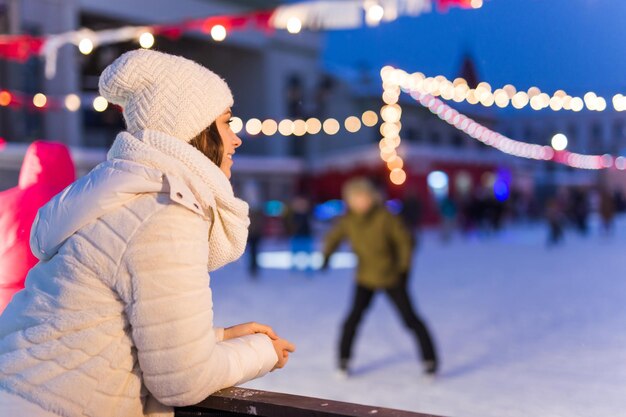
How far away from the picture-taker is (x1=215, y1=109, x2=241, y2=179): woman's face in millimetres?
1528

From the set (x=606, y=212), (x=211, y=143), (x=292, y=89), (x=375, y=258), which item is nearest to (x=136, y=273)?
(x=211, y=143)

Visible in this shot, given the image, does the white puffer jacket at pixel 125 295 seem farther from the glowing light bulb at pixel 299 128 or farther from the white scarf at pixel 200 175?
the glowing light bulb at pixel 299 128

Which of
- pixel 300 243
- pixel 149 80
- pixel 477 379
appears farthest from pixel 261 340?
pixel 300 243

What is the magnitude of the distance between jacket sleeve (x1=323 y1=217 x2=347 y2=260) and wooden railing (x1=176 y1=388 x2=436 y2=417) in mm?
4430

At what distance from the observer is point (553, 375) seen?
5.13 metres

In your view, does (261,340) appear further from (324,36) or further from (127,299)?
(324,36)

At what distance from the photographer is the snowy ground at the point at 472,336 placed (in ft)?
15.4

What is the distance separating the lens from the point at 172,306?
1.28 meters

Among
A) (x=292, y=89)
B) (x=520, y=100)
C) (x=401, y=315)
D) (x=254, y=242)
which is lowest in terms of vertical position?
(x=254, y=242)

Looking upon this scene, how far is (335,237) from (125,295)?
480 centimetres

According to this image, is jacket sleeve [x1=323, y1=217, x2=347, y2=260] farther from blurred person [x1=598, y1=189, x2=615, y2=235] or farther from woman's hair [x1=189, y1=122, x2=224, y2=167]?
blurred person [x1=598, y1=189, x2=615, y2=235]

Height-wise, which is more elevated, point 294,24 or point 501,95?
point 294,24

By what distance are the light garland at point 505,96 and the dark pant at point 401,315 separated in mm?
1925

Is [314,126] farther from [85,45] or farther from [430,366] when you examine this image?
[430,366]
